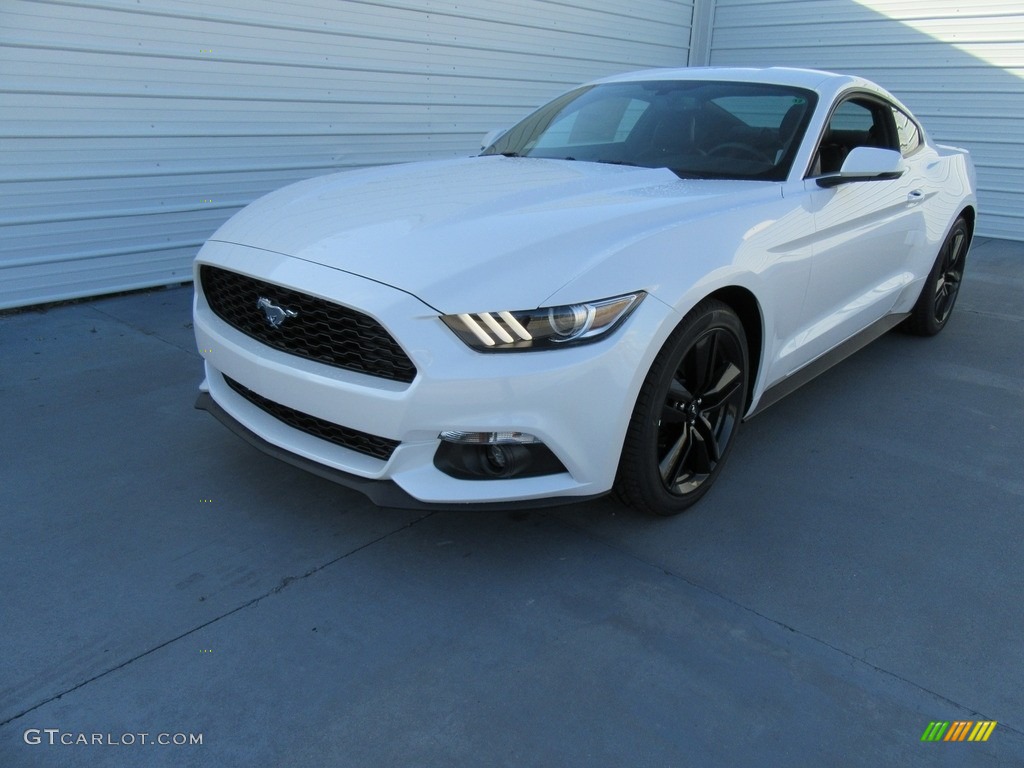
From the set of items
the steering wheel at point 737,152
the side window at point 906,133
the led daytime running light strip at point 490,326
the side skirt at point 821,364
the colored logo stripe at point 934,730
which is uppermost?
the side window at point 906,133

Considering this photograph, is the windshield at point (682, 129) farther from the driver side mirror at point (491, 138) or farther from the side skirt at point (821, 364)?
the side skirt at point (821, 364)

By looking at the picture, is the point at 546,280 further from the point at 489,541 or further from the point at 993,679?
the point at 993,679

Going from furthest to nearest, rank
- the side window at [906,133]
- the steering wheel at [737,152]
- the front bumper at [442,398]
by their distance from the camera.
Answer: the side window at [906,133], the steering wheel at [737,152], the front bumper at [442,398]

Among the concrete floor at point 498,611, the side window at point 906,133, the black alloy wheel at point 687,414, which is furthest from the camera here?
the side window at point 906,133

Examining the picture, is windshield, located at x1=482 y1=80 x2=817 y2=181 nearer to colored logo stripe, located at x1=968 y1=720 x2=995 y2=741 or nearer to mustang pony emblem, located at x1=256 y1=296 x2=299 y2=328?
mustang pony emblem, located at x1=256 y1=296 x2=299 y2=328

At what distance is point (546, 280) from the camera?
2.28m

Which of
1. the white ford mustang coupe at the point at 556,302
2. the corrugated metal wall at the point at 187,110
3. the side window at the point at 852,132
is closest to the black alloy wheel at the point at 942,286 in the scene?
the side window at the point at 852,132

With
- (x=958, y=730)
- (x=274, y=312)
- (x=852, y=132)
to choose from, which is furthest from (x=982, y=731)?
(x=852, y=132)

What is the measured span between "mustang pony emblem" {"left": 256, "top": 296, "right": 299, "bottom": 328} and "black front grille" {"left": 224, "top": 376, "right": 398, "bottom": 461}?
0.27 m

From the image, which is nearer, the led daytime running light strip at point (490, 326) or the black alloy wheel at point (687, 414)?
the led daytime running light strip at point (490, 326)

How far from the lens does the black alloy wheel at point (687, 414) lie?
252 centimetres

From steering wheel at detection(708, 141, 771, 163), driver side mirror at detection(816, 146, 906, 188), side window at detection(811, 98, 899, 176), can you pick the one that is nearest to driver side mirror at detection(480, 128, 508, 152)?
steering wheel at detection(708, 141, 771, 163)

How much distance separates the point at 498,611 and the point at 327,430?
771 millimetres

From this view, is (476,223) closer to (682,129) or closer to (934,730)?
(682,129)
